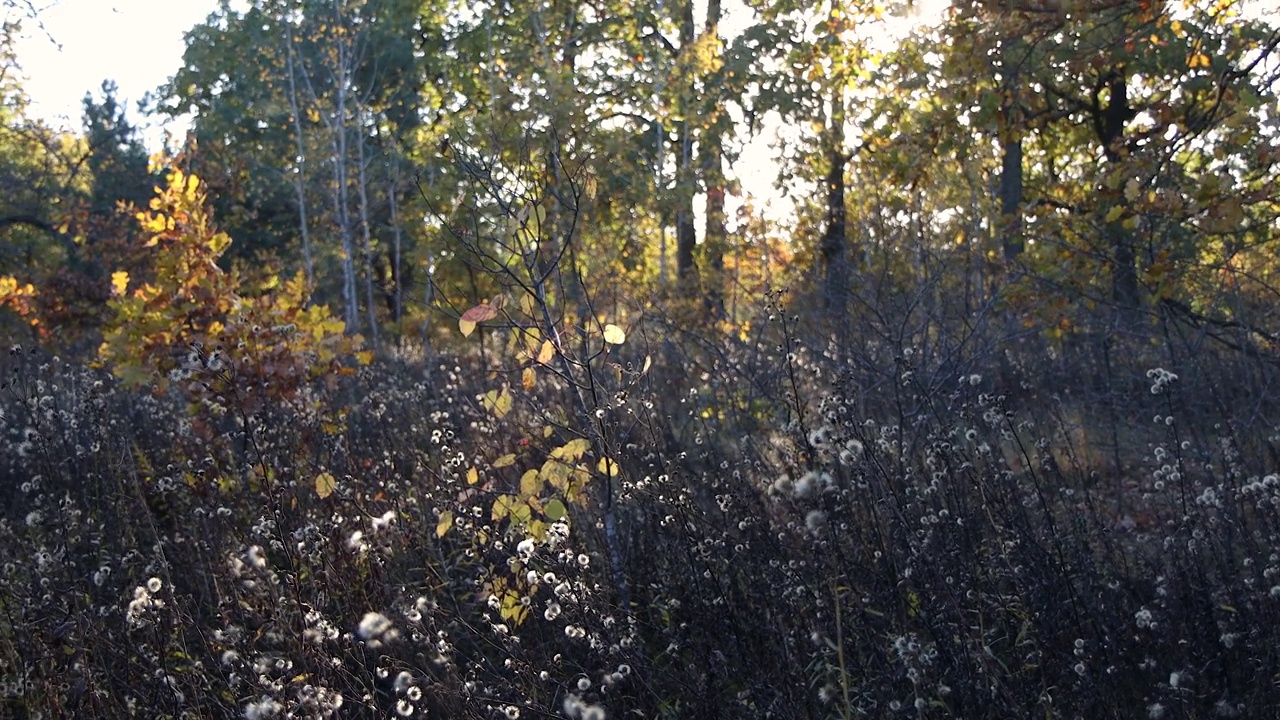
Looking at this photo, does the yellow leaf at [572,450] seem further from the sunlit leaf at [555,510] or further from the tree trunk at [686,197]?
the tree trunk at [686,197]

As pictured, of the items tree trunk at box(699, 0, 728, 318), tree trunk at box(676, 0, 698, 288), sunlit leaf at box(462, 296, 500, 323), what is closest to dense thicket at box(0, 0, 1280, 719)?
sunlit leaf at box(462, 296, 500, 323)

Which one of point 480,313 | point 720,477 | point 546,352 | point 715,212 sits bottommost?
point 720,477

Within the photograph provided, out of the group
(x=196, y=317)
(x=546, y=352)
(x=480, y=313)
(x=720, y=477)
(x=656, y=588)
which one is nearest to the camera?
(x=480, y=313)

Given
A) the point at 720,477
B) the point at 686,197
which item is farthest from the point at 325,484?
the point at 686,197

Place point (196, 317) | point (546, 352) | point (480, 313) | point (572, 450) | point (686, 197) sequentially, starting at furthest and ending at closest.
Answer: point (686, 197), point (196, 317), point (546, 352), point (572, 450), point (480, 313)

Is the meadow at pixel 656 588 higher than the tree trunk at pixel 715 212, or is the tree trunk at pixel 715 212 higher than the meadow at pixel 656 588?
the tree trunk at pixel 715 212

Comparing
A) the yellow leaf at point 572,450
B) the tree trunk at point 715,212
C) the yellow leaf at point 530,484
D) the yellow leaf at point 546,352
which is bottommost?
the yellow leaf at point 530,484

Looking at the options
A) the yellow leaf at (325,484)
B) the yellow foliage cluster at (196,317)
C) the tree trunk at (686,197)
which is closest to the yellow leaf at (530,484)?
the yellow leaf at (325,484)

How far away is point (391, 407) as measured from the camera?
8125 mm

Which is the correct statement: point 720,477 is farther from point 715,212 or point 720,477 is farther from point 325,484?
point 715,212

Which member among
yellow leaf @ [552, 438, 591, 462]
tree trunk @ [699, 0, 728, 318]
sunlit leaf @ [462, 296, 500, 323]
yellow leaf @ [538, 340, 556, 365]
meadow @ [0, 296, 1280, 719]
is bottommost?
meadow @ [0, 296, 1280, 719]

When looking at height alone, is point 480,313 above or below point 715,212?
below

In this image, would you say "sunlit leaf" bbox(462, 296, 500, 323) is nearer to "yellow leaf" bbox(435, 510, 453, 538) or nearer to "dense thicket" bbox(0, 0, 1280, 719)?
"dense thicket" bbox(0, 0, 1280, 719)

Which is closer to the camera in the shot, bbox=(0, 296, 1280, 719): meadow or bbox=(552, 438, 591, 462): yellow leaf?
bbox=(0, 296, 1280, 719): meadow
